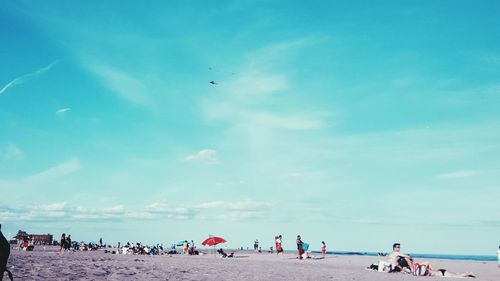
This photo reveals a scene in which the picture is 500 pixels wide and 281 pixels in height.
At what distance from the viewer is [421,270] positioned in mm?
20500

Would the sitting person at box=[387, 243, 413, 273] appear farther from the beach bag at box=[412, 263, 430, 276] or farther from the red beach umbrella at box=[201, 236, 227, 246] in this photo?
the red beach umbrella at box=[201, 236, 227, 246]

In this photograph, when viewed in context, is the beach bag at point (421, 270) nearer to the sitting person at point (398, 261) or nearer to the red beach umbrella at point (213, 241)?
the sitting person at point (398, 261)

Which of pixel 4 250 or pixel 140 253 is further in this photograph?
pixel 140 253

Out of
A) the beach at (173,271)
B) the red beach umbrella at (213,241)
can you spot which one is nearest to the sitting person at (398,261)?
the beach at (173,271)

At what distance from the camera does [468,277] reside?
2027 cm

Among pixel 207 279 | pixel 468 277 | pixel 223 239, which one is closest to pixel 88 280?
pixel 207 279

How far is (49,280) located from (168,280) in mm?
3937

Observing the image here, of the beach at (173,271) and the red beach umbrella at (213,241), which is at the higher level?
the red beach umbrella at (213,241)

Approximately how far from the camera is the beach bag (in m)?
20.5

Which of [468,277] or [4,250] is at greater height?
[4,250]

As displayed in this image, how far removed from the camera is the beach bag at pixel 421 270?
2050 centimetres

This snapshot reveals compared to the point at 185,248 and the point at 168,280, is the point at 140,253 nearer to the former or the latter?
the point at 185,248

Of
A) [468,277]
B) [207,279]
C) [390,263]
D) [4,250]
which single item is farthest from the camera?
[390,263]

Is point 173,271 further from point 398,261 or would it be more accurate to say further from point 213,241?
point 213,241
